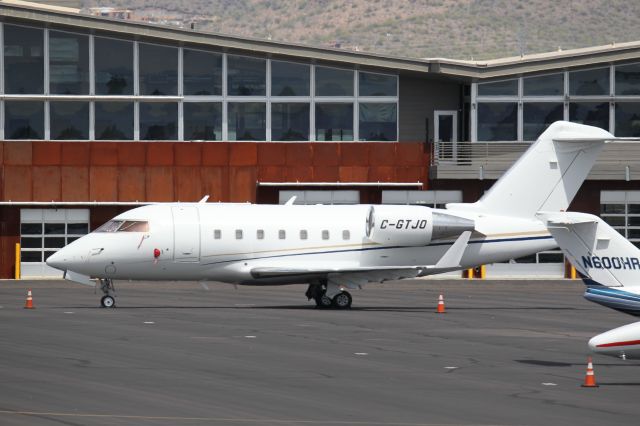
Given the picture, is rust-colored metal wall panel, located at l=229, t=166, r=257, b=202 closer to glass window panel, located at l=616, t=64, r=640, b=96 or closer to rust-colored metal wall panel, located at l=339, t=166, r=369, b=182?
rust-colored metal wall panel, located at l=339, t=166, r=369, b=182

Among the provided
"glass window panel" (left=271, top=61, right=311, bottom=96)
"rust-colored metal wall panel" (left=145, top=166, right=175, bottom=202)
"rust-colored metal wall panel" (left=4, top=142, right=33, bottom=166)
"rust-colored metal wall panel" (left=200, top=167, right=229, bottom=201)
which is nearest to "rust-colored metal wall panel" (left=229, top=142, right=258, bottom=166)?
"rust-colored metal wall panel" (left=200, top=167, right=229, bottom=201)

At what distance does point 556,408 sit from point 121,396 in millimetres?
6590

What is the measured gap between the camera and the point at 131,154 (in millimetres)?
52094

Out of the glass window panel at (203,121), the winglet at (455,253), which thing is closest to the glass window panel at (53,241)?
the glass window panel at (203,121)

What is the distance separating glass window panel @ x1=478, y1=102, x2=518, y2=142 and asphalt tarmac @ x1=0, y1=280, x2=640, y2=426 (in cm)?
1416

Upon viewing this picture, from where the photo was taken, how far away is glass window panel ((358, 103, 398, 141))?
54.0 metres

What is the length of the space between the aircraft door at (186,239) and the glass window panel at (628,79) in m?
23.6

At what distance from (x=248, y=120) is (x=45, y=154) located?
7.93 m

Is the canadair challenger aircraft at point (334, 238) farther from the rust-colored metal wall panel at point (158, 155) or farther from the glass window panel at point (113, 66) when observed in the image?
the glass window panel at point (113, 66)

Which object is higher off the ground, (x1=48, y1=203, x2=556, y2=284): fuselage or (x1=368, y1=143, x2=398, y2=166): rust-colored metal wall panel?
(x1=368, y1=143, x2=398, y2=166): rust-colored metal wall panel

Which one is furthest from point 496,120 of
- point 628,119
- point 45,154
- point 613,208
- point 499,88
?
point 45,154

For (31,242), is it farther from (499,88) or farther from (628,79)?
(628,79)

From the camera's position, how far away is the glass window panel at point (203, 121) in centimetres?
5312

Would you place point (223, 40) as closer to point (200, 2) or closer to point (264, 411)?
point (264, 411)
